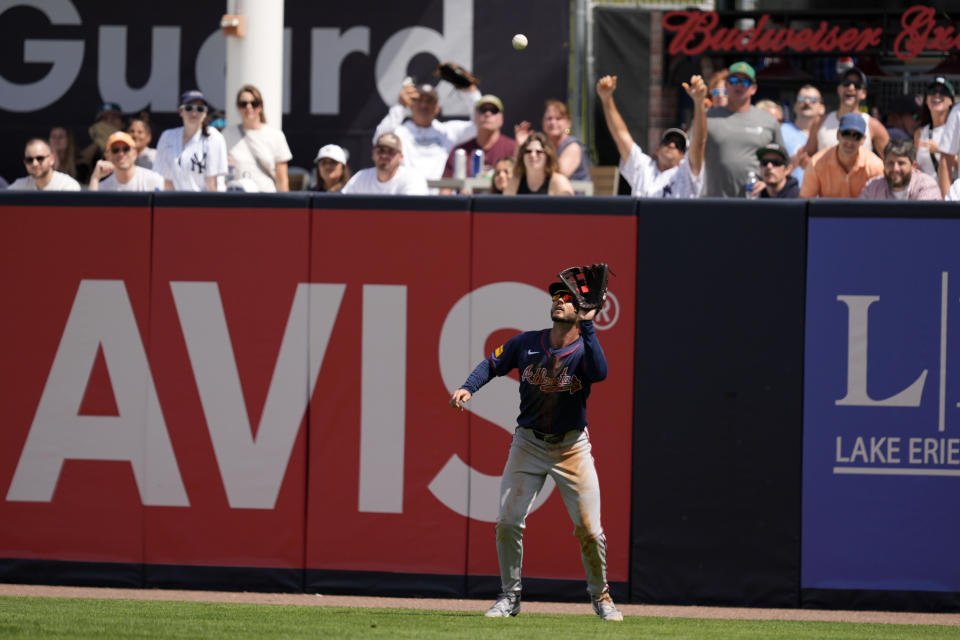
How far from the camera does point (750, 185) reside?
1122cm

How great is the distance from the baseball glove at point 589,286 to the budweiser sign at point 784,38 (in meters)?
7.24

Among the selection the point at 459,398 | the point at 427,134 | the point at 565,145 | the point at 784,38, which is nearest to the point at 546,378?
the point at 459,398

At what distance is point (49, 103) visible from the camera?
16.4 meters

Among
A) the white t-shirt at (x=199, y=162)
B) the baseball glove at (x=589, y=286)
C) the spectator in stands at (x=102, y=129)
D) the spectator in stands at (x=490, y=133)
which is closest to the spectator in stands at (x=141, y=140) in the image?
the spectator in stands at (x=102, y=129)

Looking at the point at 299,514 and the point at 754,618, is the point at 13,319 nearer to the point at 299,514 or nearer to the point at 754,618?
the point at 299,514

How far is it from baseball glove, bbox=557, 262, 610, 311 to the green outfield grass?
5.96 feet

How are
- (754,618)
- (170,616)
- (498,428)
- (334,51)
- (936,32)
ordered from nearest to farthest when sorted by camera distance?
(170,616), (754,618), (498,428), (936,32), (334,51)

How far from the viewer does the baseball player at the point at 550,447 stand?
884 cm

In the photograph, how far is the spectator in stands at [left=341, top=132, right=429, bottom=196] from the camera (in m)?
11.4

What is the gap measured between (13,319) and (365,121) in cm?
607

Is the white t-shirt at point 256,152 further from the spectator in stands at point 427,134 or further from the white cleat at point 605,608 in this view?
the white cleat at point 605,608

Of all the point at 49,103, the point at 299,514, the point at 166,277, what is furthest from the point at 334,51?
the point at 299,514

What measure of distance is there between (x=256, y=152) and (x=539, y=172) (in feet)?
8.58

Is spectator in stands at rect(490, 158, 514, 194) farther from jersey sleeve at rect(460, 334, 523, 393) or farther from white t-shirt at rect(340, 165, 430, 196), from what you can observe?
jersey sleeve at rect(460, 334, 523, 393)
